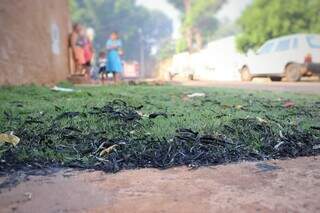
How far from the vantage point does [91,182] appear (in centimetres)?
196

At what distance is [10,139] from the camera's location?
8.30 feet

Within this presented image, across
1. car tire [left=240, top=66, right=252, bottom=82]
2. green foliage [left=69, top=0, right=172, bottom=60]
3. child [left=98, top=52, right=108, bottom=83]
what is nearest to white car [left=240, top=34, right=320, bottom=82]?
car tire [left=240, top=66, right=252, bottom=82]

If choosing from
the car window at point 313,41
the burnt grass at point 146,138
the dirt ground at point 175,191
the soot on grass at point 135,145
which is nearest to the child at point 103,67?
the car window at point 313,41

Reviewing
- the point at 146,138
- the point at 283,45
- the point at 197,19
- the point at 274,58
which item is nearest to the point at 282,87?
the point at 283,45

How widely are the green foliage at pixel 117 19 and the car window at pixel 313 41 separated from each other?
38720mm

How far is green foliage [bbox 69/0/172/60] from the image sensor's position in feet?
165

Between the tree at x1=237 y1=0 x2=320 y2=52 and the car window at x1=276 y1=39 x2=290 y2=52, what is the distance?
961 centimetres

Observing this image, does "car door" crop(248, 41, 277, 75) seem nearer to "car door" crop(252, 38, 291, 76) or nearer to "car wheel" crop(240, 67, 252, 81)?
"car door" crop(252, 38, 291, 76)

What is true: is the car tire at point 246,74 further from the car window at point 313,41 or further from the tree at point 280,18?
the tree at point 280,18

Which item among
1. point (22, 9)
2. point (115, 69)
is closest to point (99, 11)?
point (115, 69)

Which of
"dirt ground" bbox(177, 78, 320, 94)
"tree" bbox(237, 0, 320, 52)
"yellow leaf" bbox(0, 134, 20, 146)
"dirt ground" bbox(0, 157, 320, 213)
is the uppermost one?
"tree" bbox(237, 0, 320, 52)

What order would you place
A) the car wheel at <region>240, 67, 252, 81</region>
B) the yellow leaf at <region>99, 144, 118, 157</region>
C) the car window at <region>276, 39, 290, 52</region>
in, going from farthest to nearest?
the car wheel at <region>240, 67, 252, 81</region> < the car window at <region>276, 39, 290, 52</region> < the yellow leaf at <region>99, 144, 118, 157</region>

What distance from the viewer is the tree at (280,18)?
22.2 m

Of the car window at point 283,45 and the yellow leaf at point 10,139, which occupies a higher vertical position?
the car window at point 283,45
